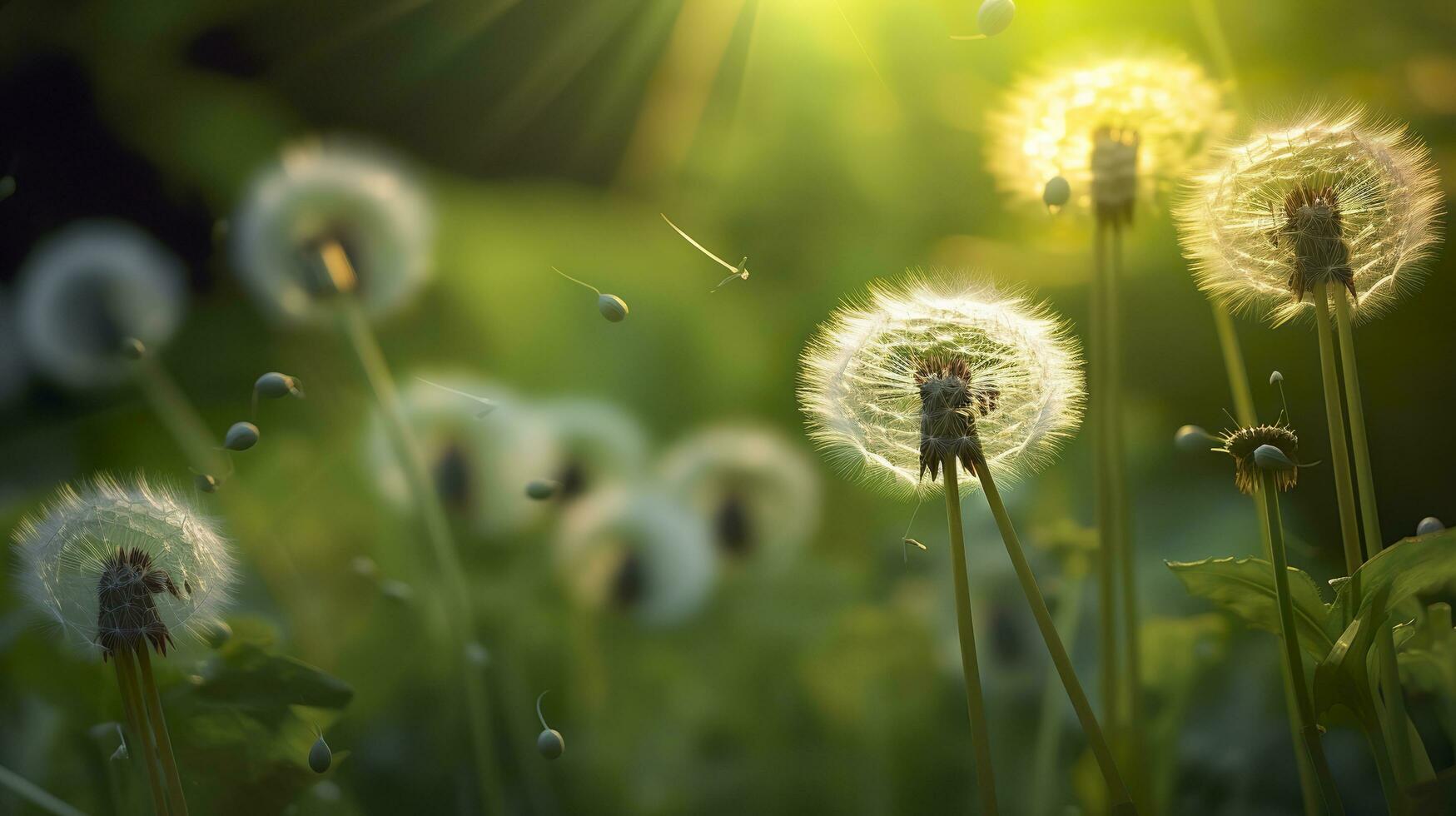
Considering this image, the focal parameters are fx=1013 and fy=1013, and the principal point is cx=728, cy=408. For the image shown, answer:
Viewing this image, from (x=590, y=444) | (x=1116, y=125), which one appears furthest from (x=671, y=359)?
(x=1116, y=125)

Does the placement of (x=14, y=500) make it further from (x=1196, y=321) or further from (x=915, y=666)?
(x=1196, y=321)

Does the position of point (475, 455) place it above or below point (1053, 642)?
above

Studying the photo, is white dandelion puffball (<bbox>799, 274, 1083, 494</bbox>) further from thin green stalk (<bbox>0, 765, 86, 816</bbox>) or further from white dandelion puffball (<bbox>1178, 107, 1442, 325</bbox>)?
thin green stalk (<bbox>0, 765, 86, 816</bbox>)

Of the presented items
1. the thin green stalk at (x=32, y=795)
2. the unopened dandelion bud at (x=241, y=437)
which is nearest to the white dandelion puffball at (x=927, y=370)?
the unopened dandelion bud at (x=241, y=437)

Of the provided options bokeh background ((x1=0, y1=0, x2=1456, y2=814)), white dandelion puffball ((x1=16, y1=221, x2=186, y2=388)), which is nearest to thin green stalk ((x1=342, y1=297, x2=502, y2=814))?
bokeh background ((x1=0, y1=0, x2=1456, y2=814))

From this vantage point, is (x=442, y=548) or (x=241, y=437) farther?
(x=442, y=548)

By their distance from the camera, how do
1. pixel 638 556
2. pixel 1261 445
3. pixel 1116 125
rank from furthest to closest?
pixel 638 556 → pixel 1116 125 → pixel 1261 445

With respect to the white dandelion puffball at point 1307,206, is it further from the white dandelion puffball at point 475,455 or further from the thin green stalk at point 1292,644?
the white dandelion puffball at point 475,455

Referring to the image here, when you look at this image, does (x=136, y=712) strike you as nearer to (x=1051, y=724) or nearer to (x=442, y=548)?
(x=442, y=548)
